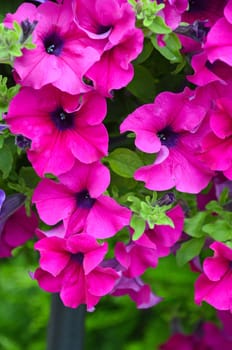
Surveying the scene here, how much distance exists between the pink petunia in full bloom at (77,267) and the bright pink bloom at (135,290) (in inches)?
3.8

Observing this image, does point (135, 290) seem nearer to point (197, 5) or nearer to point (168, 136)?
point (168, 136)

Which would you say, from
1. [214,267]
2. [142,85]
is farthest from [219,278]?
[142,85]

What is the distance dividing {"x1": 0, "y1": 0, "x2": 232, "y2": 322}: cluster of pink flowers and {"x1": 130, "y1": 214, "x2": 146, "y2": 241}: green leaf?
2 centimetres

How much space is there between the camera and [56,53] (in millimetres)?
787

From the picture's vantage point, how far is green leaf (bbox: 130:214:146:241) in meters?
0.84

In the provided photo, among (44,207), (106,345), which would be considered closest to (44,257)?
(44,207)

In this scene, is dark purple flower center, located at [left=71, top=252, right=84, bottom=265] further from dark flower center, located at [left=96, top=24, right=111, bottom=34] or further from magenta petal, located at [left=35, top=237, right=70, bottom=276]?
dark flower center, located at [left=96, top=24, right=111, bottom=34]

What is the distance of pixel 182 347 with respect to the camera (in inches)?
58.7

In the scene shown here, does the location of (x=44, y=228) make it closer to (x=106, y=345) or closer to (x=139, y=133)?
(x=139, y=133)

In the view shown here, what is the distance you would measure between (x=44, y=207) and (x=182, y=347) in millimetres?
743

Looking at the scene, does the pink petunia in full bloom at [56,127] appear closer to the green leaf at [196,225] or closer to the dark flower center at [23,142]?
the dark flower center at [23,142]

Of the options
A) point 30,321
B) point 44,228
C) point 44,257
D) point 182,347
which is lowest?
point 30,321

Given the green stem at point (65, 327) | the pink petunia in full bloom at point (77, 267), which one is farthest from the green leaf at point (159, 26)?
the green stem at point (65, 327)

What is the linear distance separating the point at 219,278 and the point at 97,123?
0.22 metres
